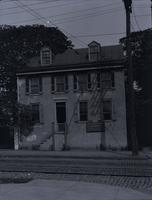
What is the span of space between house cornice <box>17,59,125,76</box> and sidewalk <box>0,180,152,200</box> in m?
24.3

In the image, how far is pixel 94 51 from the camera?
130ft

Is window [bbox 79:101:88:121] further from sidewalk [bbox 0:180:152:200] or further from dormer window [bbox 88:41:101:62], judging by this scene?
sidewalk [bbox 0:180:152:200]

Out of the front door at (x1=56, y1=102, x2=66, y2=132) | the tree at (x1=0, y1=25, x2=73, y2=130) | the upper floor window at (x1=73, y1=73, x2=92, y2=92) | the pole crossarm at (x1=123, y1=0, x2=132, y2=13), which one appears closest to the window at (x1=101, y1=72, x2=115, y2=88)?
the upper floor window at (x1=73, y1=73, x2=92, y2=92)

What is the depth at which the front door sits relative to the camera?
38.7m

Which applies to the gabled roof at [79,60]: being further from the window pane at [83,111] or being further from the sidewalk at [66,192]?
the sidewalk at [66,192]

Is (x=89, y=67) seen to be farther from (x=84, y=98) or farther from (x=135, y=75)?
(x=135, y=75)

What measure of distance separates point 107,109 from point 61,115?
411 centimetres

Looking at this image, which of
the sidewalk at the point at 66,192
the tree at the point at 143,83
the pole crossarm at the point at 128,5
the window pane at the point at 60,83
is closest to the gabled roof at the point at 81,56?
the window pane at the point at 60,83

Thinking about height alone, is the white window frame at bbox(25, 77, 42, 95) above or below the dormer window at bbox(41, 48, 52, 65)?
below

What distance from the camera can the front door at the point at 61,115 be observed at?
38688 millimetres

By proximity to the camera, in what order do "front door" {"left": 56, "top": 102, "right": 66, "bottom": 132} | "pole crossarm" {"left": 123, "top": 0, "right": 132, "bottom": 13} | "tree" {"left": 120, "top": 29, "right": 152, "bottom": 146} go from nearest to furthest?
"pole crossarm" {"left": 123, "top": 0, "right": 132, "bottom": 13} < "front door" {"left": 56, "top": 102, "right": 66, "bottom": 132} < "tree" {"left": 120, "top": 29, "right": 152, "bottom": 146}

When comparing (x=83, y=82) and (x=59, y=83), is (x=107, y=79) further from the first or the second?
(x=59, y=83)

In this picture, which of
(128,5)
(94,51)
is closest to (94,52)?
(94,51)

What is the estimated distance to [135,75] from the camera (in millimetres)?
42812
